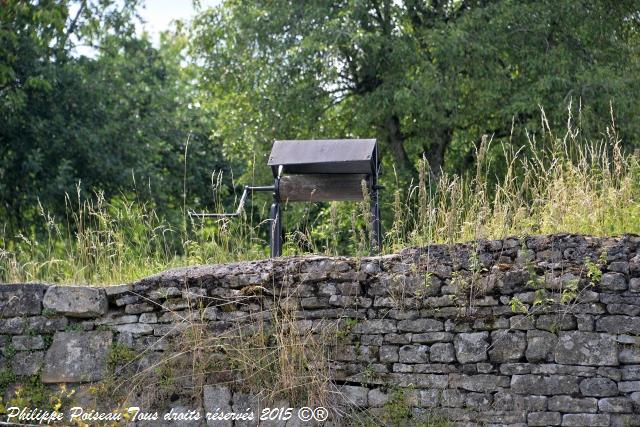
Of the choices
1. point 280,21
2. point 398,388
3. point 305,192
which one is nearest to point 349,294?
point 398,388

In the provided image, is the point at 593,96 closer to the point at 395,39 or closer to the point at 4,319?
the point at 395,39

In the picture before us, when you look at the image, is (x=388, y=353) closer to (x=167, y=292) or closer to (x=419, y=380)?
(x=419, y=380)

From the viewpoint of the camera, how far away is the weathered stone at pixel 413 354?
6.93 meters

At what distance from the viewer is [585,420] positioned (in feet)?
21.1

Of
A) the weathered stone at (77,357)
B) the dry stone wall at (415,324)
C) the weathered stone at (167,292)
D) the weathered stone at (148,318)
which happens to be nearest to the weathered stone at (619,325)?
the dry stone wall at (415,324)

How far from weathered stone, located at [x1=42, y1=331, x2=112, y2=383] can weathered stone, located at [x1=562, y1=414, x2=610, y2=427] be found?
11.2ft

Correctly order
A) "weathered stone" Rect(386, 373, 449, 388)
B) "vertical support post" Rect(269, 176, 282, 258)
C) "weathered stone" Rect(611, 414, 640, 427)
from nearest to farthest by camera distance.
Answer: "weathered stone" Rect(611, 414, 640, 427) → "weathered stone" Rect(386, 373, 449, 388) → "vertical support post" Rect(269, 176, 282, 258)

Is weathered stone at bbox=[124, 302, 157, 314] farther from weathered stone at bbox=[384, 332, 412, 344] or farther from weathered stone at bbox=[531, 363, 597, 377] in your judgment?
weathered stone at bbox=[531, 363, 597, 377]

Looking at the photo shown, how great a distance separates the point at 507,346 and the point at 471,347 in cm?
25

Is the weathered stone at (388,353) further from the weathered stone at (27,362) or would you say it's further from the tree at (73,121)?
the tree at (73,121)

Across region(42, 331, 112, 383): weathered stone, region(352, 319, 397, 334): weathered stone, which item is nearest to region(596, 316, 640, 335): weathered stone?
region(352, 319, 397, 334): weathered stone

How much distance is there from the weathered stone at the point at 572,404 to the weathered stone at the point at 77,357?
333cm

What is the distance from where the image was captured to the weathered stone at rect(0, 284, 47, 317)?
7840 millimetres

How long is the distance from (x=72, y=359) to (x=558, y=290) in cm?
367
